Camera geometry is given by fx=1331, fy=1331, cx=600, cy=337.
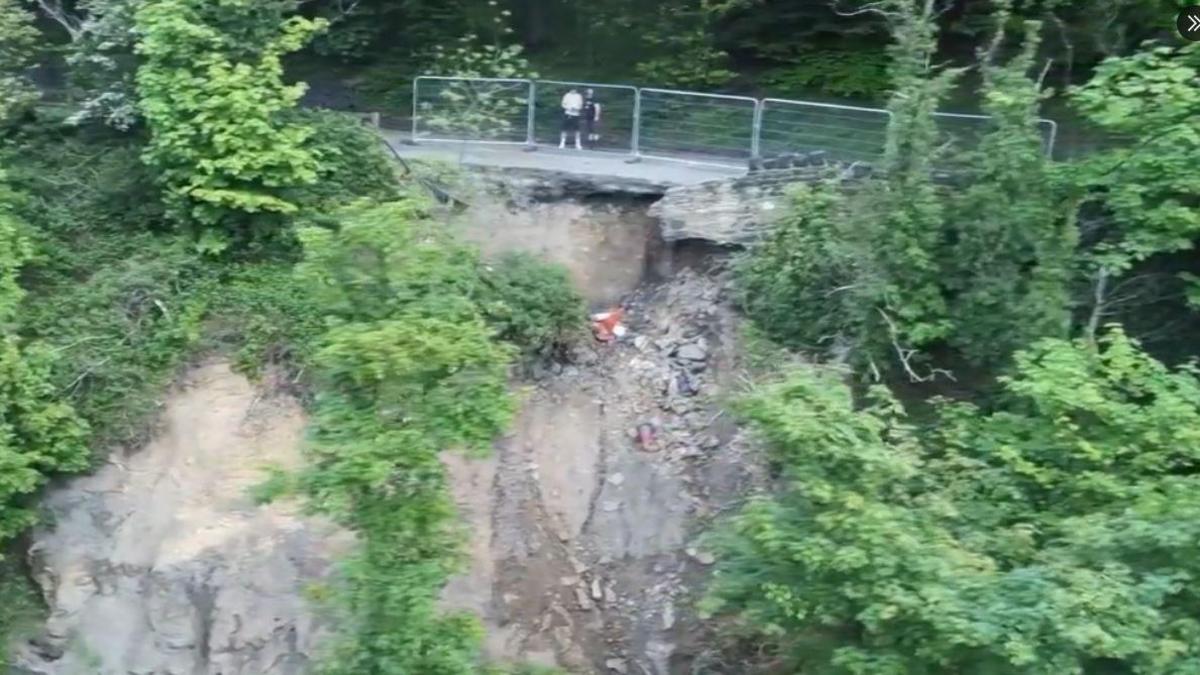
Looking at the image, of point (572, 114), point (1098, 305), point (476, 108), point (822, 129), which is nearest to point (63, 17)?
point (476, 108)

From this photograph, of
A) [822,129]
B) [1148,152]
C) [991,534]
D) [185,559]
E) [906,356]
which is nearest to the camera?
[991,534]

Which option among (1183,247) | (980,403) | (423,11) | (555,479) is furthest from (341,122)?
(1183,247)

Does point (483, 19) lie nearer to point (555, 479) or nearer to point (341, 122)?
point (341, 122)

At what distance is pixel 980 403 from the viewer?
13203 mm

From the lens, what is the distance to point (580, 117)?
700 inches

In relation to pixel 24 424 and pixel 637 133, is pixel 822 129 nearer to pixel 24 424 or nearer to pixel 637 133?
pixel 637 133

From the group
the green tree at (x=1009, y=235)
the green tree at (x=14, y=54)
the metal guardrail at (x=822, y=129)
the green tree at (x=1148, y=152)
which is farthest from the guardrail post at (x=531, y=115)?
the green tree at (x=1148, y=152)

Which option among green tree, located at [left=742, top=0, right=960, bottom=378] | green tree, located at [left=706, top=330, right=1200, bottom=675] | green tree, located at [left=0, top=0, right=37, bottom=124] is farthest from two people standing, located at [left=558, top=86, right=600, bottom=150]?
green tree, located at [left=706, top=330, right=1200, bottom=675]

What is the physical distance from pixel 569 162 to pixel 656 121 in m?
1.27

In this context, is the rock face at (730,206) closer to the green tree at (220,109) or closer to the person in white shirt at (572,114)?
the person in white shirt at (572,114)

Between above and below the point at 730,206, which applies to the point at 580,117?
above

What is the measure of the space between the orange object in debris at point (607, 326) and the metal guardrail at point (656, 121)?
250 centimetres

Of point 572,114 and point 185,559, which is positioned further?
point 572,114

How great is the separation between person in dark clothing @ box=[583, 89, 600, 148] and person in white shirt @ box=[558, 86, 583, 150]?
0.08 metres
